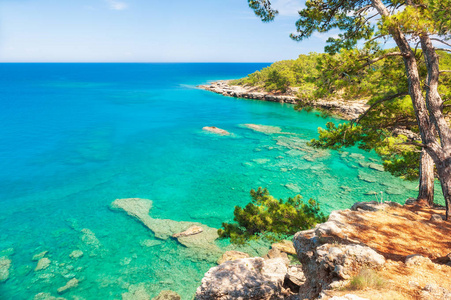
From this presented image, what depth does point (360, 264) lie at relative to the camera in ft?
20.3

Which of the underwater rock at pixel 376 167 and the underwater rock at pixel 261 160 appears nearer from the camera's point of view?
the underwater rock at pixel 376 167

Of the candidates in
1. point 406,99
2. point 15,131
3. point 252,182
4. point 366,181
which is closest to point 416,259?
point 406,99

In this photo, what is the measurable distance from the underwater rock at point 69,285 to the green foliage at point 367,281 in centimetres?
1562

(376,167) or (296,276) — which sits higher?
(376,167)

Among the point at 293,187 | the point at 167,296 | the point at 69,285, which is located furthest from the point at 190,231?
the point at 293,187

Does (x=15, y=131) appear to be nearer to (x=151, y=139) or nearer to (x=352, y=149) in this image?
(x=151, y=139)

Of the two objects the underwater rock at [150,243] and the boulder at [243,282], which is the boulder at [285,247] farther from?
the underwater rock at [150,243]

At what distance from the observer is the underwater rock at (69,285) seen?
47.0 ft

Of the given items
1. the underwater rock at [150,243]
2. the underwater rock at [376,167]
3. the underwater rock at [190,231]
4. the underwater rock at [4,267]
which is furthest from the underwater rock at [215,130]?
the underwater rock at [4,267]

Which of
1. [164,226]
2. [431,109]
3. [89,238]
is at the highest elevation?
[431,109]

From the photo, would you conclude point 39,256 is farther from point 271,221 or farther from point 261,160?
point 261,160

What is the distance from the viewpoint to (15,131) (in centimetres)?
4481

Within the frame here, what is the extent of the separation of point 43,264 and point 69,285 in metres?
3.06

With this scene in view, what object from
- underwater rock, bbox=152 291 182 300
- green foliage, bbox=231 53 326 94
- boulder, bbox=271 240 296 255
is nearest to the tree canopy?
→ boulder, bbox=271 240 296 255
